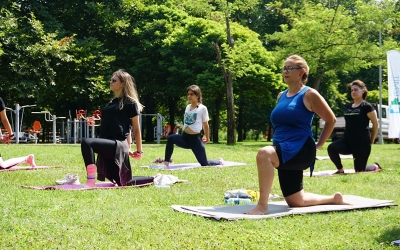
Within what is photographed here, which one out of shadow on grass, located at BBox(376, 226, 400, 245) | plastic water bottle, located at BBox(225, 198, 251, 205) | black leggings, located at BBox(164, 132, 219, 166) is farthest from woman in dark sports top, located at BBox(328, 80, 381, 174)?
shadow on grass, located at BBox(376, 226, 400, 245)

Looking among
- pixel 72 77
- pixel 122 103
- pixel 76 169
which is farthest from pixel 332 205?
pixel 72 77

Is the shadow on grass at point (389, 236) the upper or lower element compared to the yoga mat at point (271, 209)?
lower

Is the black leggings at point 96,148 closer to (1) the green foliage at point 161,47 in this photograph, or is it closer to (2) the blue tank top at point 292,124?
(2) the blue tank top at point 292,124

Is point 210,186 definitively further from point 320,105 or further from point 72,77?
point 72,77

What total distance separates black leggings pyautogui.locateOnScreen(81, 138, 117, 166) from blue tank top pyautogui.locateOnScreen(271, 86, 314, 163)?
9.34ft

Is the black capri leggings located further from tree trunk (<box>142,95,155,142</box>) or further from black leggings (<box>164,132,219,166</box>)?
tree trunk (<box>142,95,155,142</box>)

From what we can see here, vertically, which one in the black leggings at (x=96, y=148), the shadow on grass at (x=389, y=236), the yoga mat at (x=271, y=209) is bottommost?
the shadow on grass at (x=389, y=236)

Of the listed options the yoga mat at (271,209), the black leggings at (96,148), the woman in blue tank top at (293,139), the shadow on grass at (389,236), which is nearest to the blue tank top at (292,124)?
the woman in blue tank top at (293,139)

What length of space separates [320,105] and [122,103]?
3365mm

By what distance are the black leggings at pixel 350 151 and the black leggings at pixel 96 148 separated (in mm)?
4936

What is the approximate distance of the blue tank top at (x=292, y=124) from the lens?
6094 mm

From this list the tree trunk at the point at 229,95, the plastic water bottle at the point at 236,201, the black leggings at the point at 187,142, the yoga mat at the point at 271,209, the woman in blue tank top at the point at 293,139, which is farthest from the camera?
the tree trunk at the point at 229,95

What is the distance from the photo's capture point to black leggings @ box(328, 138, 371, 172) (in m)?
11.2

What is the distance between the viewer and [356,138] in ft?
37.0
